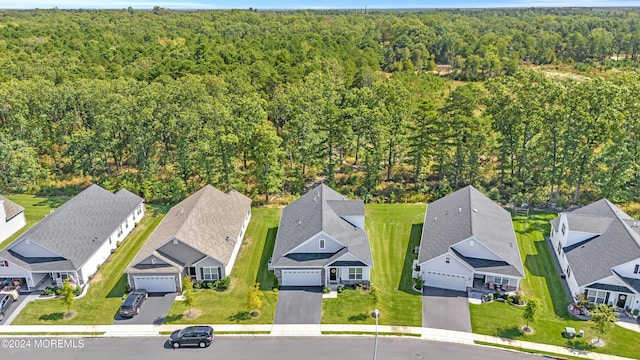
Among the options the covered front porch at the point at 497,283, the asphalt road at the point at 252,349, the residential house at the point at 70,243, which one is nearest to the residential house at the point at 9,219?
the residential house at the point at 70,243

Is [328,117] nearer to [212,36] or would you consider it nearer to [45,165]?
[45,165]

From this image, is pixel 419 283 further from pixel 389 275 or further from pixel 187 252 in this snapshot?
pixel 187 252

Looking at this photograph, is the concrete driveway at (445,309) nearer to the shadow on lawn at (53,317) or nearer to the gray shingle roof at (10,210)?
the shadow on lawn at (53,317)

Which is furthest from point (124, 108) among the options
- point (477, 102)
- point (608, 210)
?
point (608, 210)

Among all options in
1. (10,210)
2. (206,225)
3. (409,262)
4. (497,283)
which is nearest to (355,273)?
(409,262)

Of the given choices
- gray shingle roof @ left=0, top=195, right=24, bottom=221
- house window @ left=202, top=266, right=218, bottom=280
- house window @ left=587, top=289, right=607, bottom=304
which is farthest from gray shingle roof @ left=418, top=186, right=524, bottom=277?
gray shingle roof @ left=0, top=195, right=24, bottom=221

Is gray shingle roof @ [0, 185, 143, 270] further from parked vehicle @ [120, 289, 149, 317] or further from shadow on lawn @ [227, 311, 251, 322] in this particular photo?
shadow on lawn @ [227, 311, 251, 322]
